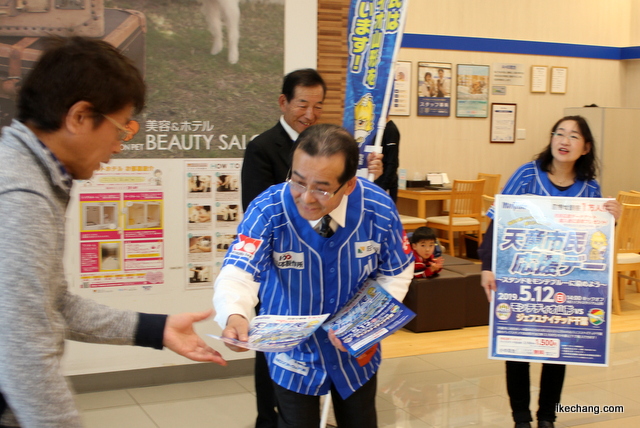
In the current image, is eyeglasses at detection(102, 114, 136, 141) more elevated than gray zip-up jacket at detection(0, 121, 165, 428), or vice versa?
eyeglasses at detection(102, 114, 136, 141)

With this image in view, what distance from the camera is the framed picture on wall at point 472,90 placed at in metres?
10.4

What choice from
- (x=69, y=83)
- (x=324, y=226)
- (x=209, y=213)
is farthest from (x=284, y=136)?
(x=69, y=83)

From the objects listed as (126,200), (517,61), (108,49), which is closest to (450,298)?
(126,200)

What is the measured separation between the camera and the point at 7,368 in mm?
1135

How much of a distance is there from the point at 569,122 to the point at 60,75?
2.84 m

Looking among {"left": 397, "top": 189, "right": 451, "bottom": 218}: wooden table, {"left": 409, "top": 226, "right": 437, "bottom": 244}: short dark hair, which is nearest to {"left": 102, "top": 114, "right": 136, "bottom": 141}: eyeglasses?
{"left": 409, "top": 226, "right": 437, "bottom": 244}: short dark hair

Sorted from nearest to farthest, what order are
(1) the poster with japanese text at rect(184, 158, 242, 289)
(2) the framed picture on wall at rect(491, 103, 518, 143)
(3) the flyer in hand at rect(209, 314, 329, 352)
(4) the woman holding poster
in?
(3) the flyer in hand at rect(209, 314, 329, 352) < (4) the woman holding poster < (1) the poster with japanese text at rect(184, 158, 242, 289) < (2) the framed picture on wall at rect(491, 103, 518, 143)

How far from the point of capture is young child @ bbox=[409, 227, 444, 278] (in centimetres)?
588

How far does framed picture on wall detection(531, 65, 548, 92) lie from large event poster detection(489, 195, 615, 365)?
8139 mm

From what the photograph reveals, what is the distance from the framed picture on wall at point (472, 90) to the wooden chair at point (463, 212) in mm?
1687

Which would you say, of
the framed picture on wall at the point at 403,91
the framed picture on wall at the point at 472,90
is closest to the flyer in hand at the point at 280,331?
the framed picture on wall at the point at 403,91

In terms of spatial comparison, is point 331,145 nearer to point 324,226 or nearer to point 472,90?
point 324,226

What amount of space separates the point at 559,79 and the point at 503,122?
4.28 ft

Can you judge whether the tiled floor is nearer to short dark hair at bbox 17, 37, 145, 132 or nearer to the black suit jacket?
the black suit jacket
